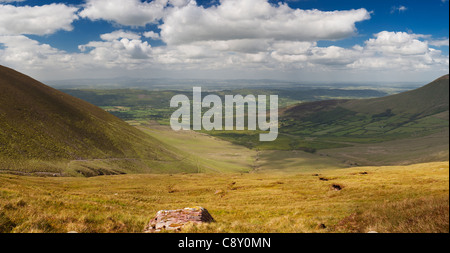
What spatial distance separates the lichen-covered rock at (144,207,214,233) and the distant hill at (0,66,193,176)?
80.5 m

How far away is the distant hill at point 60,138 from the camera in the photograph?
286 ft

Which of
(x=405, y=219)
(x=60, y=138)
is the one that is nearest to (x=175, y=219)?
(x=405, y=219)

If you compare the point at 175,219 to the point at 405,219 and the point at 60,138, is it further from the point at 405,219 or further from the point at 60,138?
the point at 60,138

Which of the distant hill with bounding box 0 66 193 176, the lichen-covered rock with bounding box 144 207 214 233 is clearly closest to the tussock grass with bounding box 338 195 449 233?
the lichen-covered rock with bounding box 144 207 214 233

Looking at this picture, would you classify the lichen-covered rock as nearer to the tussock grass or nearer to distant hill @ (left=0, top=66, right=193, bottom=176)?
the tussock grass

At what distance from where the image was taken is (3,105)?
4294 inches

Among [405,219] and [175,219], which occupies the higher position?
[405,219]

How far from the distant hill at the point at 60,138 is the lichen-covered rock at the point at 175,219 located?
264 ft

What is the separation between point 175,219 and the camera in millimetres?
18688

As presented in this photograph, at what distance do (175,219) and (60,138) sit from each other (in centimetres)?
11450
